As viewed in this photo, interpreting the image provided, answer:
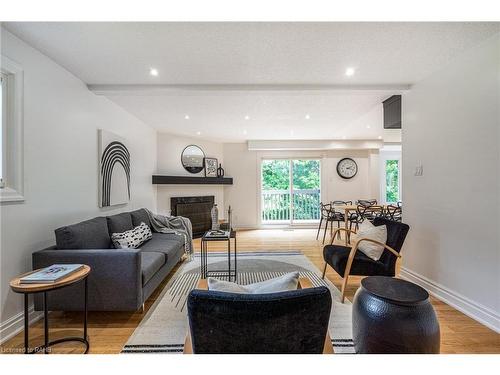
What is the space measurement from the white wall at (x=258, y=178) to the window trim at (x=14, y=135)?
4.52 m

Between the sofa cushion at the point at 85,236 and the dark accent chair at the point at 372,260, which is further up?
the sofa cushion at the point at 85,236

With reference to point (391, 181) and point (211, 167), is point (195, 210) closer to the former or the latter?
point (211, 167)

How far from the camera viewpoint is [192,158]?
5660mm

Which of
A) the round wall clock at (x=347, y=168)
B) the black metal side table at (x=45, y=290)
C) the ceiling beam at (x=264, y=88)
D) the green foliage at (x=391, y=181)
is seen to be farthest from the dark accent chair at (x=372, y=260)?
the green foliage at (x=391, y=181)

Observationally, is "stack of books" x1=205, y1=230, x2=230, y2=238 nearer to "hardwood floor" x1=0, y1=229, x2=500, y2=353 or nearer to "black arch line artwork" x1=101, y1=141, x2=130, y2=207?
"hardwood floor" x1=0, y1=229, x2=500, y2=353

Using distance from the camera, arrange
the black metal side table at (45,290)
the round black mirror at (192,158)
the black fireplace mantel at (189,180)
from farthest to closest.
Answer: the round black mirror at (192,158) < the black fireplace mantel at (189,180) < the black metal side table at (45,290)

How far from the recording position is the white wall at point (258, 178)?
6273mm

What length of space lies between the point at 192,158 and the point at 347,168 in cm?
409

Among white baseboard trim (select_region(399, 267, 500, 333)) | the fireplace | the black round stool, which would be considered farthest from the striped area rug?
the fireplace

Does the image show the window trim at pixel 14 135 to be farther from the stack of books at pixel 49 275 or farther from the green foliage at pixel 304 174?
the green foliage at pixel 304 174

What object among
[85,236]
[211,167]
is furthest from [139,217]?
[211,167]
